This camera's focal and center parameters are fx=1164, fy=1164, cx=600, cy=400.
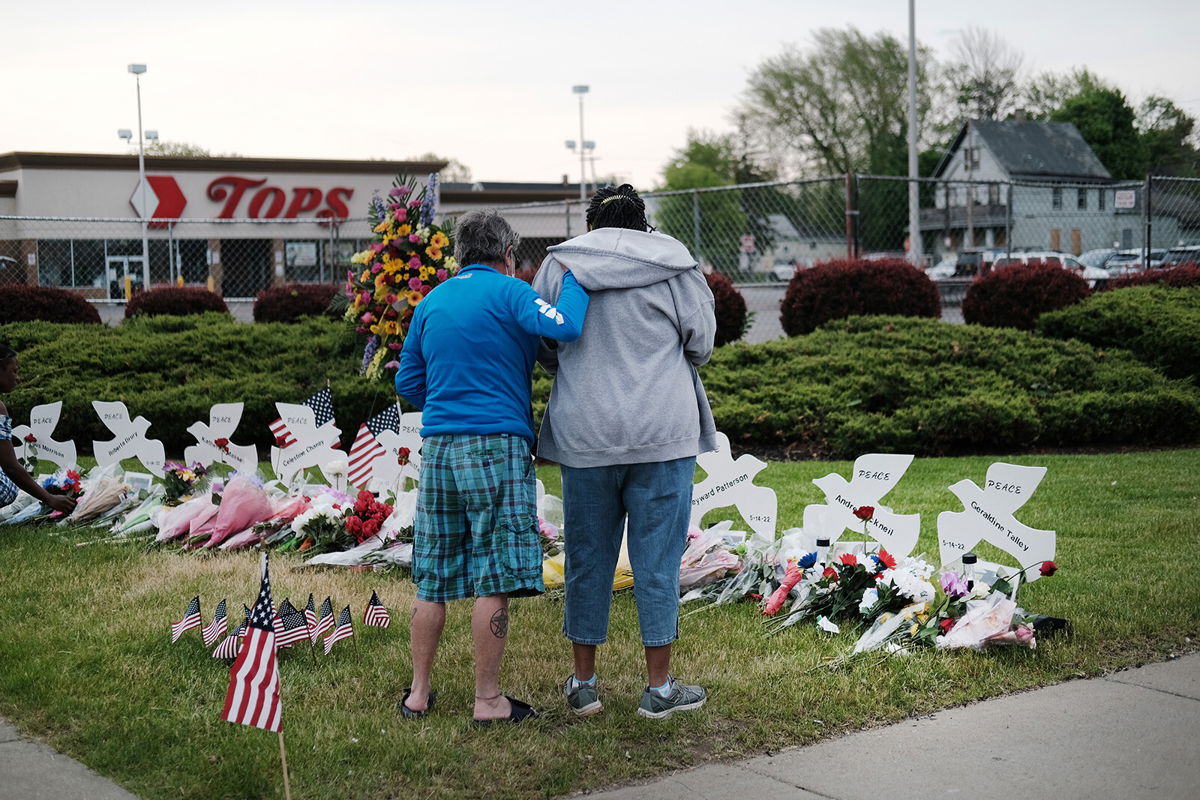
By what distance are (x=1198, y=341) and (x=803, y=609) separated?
7.26 metres

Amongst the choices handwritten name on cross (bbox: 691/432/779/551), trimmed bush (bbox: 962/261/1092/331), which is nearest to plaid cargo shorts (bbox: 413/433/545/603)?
handwritten name on cross (bbox: 691/432/779/551)

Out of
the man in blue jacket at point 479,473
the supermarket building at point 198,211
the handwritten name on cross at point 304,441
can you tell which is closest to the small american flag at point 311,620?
the man in blue jacket at point 479,473

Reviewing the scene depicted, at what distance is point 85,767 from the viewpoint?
3824mm

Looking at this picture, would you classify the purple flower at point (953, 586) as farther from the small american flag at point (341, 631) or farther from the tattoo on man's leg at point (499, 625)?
the small american flag at point (341, 631)

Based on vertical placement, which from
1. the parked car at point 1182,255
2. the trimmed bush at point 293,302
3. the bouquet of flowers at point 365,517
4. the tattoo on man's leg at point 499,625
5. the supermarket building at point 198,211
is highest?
the supermarket building at point 198,211

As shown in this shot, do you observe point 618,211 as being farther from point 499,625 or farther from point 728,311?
point 728,311

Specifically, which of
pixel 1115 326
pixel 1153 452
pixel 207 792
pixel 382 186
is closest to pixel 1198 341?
pixel 1115 326

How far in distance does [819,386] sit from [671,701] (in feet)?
22.1

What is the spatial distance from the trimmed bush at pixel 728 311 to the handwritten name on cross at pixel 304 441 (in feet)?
20.6

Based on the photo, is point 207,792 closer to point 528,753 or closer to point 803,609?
point 528,753

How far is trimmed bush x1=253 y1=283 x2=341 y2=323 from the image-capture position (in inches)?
691

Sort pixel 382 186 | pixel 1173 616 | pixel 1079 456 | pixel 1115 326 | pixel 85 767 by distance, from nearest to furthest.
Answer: pixel 85 767, pixel 1173 616, pixel 1079 456, pixel 1115 326, pixel 382 186

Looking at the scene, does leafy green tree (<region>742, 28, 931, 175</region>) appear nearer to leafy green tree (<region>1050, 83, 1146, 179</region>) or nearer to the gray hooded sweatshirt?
leafy green tree (<region>1050, 83, 1146, 179</region>)

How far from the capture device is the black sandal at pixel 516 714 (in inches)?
161
